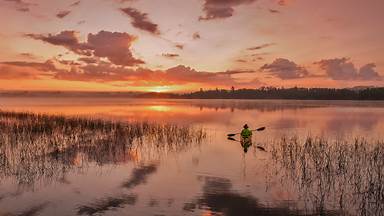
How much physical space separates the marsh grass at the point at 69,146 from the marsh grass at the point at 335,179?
365 inches

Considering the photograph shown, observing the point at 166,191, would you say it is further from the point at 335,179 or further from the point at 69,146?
the point at 69,146

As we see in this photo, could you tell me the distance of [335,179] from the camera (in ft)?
53.6

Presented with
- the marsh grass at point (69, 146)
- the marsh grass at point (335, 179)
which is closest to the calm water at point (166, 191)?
the marsh grass at point (335, 179)

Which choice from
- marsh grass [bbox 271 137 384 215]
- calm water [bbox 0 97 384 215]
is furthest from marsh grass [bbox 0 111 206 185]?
marsh grass [bbox 271 137 384 215]

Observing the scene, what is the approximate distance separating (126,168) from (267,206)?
29.2ft

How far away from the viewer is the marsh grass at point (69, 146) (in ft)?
58.1

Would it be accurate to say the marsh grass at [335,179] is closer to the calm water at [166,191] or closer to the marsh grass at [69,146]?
the calm water at [166,191]

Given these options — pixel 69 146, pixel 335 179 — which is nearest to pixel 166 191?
pixel 335 179

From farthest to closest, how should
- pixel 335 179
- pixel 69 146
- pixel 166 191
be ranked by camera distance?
1. pixel 69 146
2. pixel 335 179
3. pixel 166 191

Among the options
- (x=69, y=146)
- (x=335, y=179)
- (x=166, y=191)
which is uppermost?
(x=69, y=146)

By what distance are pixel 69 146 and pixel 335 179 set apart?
57.0 ft

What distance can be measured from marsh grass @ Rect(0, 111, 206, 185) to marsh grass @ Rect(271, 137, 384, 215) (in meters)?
9.26

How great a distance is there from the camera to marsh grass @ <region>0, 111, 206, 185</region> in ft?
58.1

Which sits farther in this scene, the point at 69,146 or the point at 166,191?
the point at 69,146
